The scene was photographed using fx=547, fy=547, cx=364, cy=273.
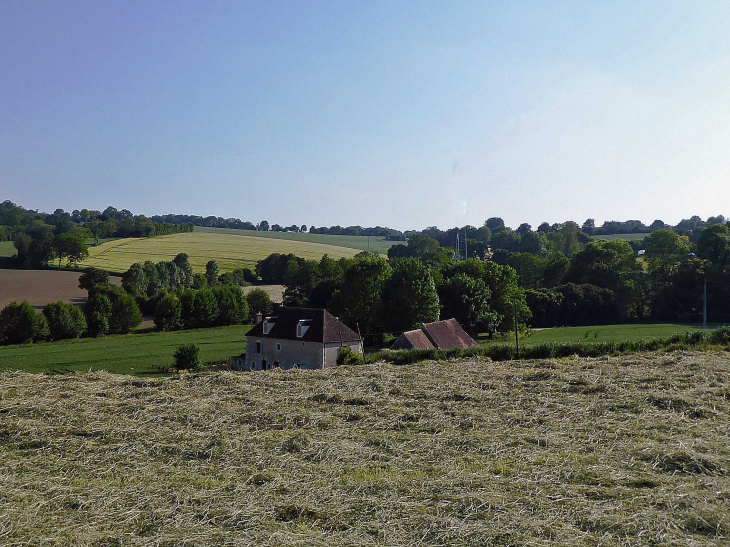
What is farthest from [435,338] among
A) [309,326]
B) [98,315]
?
[98,315]

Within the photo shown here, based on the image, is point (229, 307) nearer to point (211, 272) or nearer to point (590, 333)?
point (211, 272)

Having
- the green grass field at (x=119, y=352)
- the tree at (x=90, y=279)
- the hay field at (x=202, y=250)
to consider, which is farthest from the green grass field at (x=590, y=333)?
the hay field at (x=202, y=250)

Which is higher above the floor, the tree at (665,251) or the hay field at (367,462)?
the tree at (665,251)

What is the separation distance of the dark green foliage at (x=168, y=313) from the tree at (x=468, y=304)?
26498 mm

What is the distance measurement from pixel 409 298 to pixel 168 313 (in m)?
25.9

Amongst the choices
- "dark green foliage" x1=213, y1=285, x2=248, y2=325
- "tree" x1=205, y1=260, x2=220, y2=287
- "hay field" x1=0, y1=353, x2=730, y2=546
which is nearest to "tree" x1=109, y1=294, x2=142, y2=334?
"dark green foliage" x1=213, y1=285, x2=248, y2=325

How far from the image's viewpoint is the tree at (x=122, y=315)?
172 feet

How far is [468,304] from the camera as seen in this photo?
44688mm

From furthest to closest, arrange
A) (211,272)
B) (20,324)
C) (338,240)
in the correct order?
(338,240)
(211,272)
(20,324)

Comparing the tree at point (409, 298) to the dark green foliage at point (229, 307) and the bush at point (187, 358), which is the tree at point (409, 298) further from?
the dark green foliage at point (229, 307)

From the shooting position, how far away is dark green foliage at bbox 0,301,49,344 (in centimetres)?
4522

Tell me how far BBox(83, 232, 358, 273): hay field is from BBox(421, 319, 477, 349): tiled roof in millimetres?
51470

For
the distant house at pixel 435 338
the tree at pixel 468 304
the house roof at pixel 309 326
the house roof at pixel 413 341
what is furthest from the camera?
the tree at pixel 468 304

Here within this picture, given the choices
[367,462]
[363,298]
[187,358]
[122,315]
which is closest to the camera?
[367,462]
